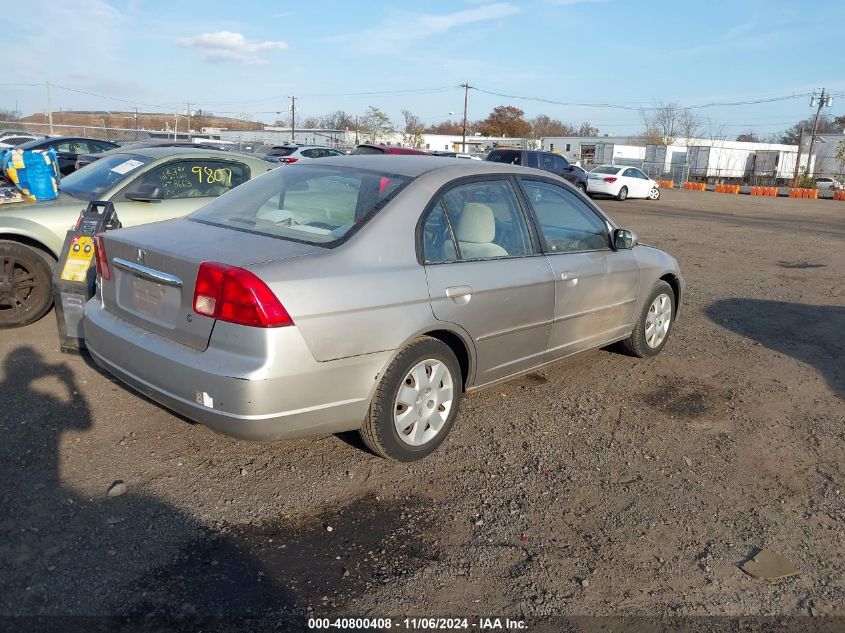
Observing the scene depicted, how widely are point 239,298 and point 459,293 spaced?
49.8 inches

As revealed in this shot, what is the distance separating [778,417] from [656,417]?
90 cm

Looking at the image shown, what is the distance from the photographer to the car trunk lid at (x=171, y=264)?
321 cm

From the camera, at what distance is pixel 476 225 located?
409 cm

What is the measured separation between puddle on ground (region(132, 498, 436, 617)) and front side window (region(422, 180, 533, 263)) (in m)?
1.45

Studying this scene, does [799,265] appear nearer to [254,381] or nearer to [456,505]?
[456,505]

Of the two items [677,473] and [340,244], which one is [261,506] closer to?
[340,244]

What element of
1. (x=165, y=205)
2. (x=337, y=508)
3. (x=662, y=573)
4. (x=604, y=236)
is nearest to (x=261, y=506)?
(x=337, y=508)

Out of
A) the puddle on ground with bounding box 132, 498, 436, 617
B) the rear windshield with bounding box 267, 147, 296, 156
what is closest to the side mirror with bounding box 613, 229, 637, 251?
the puddle on ground with bounding box 132, 498, 436, 617

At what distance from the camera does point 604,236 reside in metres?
5.10

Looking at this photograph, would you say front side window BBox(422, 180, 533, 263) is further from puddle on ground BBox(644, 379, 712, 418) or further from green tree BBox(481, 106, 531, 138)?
green tree BBox(481, 106, 531, 138)

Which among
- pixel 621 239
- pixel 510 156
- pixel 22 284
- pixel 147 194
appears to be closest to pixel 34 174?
pixel 22 284

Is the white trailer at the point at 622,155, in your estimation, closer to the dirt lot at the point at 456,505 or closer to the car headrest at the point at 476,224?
the dirt lot at the point at 456,505

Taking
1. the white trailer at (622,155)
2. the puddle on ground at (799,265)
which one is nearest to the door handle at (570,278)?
the puddle on ground at (799,265)

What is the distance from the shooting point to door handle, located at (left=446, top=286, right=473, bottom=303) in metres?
3.71
